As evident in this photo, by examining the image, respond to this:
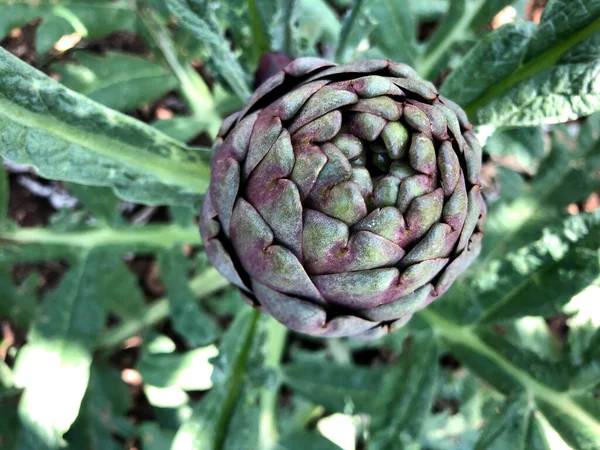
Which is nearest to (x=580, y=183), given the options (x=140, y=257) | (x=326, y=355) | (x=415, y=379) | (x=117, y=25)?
(x=415, y=379)

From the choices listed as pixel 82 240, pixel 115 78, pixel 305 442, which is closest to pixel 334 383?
pixel 305 442

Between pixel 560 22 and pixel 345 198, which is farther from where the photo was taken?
pixel 560 22

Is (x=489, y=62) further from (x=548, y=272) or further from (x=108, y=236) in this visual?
(x=108, y=236)

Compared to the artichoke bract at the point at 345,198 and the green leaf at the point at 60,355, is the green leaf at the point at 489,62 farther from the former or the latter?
the green leaf at the point at 60,355

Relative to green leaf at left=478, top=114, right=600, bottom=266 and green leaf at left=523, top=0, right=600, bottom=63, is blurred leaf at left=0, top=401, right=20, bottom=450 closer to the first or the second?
green leaf at left=478, top=114, right=600, bottom=266

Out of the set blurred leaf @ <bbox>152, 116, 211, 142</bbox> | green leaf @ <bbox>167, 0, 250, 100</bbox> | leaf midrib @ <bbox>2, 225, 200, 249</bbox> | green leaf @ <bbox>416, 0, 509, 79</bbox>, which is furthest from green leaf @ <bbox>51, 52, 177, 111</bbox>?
green leaf @ <bbox>416, 0, 509, 79</bbox>

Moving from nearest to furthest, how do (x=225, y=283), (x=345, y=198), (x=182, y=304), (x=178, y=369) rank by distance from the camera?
1. (x=345, y=198)
2. (x=178, y=369)
3. (x=182, y=304)
4. (x=225, y=283)

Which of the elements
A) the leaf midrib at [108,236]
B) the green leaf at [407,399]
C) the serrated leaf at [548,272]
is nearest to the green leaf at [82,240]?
the leaf midrib at [108,236]

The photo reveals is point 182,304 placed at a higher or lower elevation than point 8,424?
higher
